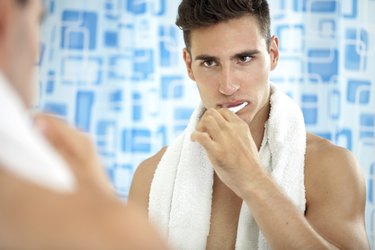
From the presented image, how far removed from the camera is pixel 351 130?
6.38 ft

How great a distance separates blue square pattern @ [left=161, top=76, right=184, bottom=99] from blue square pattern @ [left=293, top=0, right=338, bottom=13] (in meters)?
0.50

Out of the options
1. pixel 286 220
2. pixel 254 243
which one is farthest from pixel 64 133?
pixel 254 243

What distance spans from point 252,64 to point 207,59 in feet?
0.39

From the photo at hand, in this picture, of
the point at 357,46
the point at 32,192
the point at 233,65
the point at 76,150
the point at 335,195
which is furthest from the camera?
the point at 357,46

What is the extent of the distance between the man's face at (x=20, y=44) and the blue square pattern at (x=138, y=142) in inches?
65.7

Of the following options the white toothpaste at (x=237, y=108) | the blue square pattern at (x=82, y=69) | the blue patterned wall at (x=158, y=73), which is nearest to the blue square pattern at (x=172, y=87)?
the blue patterned wall at (x=158, y=73)

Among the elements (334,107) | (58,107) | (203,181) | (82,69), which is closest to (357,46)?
(334,107)

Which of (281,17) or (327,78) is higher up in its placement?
(281,17)

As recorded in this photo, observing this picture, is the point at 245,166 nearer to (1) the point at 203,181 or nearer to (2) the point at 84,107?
(1) the point at 203,181

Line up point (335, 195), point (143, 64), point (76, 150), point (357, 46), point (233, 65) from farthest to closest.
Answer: point (143, 64)
point (357, 46)
point (233, 65)
point (335, 195)
point (76, 150)

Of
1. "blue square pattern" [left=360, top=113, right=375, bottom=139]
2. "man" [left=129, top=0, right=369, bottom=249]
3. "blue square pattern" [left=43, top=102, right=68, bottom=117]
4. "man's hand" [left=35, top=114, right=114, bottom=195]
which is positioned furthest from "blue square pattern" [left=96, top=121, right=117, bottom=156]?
"man's hand" [left=35, top=114, right=114, bottom=195]

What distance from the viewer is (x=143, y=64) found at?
2.04 meters

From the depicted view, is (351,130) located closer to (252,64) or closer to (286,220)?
(252,64)

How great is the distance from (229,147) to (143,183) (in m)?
0.39
